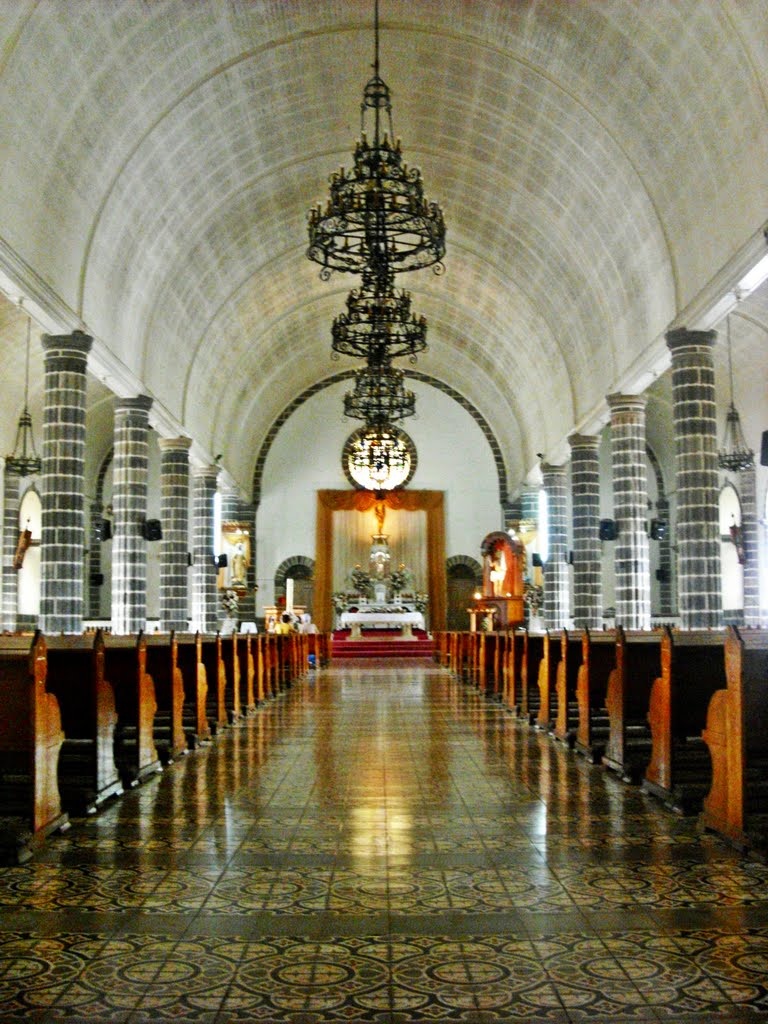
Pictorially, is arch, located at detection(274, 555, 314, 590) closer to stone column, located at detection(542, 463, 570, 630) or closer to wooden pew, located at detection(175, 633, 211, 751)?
stone column, located at detection(542, 463, 570, 630)

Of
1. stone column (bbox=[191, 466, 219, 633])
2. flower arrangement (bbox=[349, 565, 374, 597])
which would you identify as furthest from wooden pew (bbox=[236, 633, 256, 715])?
flower arrangement (bbox=[349, 565, 374, 597])

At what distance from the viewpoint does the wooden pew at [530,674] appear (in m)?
12.2

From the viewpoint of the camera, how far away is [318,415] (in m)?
37.2

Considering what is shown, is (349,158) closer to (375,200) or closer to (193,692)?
(375,200)

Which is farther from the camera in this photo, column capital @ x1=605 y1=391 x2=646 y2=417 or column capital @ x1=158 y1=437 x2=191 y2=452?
column capital @ x1=158 y1=437 x2=191 y2=452

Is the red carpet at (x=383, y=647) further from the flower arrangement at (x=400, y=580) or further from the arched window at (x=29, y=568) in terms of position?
the arched window at (x=29, y=568)

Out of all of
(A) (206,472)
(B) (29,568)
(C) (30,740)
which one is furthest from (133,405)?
(C) (30,740)

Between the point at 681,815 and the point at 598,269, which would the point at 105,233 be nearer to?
the point at 598,269

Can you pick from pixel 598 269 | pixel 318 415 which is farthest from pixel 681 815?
pixel 318 415

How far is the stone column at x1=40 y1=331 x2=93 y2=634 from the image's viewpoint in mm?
15500

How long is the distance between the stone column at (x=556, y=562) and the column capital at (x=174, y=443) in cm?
975

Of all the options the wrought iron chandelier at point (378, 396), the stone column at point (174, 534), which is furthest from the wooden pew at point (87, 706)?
the stone column at point (174, 534)

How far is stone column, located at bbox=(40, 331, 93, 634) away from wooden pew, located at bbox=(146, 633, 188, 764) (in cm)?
657

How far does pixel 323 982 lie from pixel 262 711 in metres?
10.4
